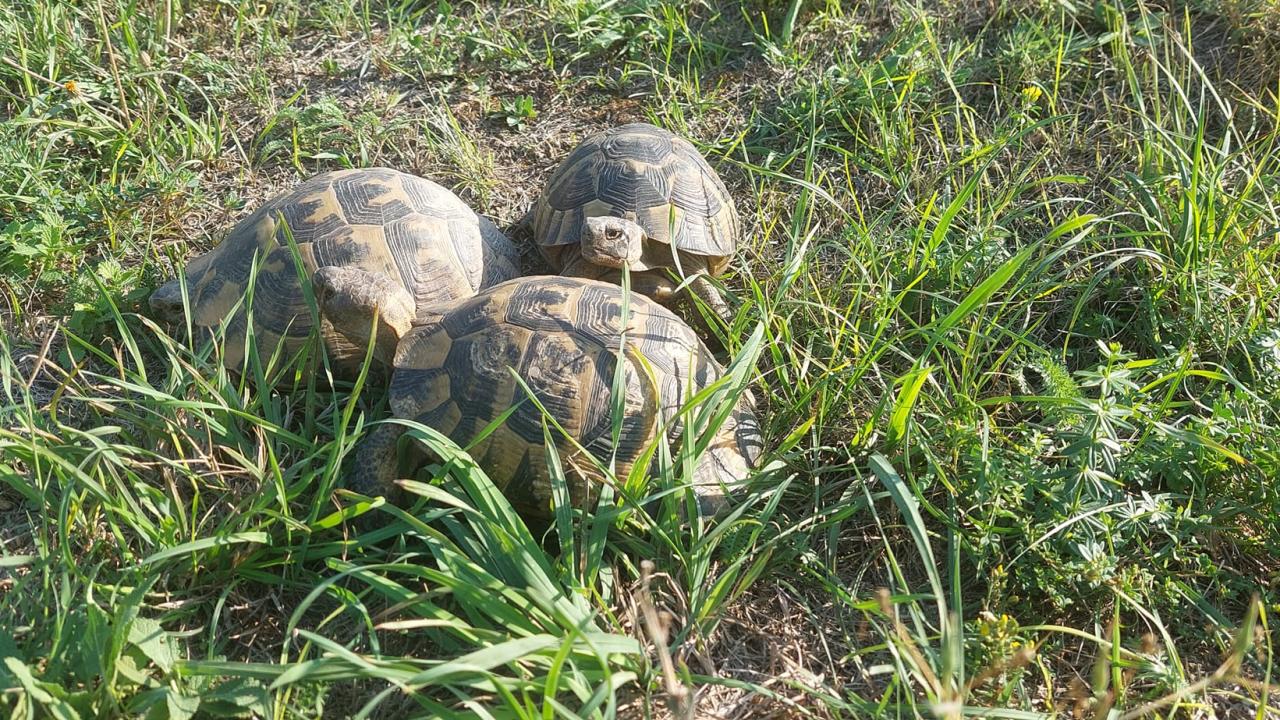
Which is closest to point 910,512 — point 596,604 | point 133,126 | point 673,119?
point 596,604

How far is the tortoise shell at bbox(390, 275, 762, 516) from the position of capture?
268 centimetres

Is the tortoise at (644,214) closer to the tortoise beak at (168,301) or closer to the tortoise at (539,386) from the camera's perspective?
the tortoise at (539,386)

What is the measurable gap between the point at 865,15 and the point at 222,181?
10.9ft

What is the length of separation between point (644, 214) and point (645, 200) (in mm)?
58

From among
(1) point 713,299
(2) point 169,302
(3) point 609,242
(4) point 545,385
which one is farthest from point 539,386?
(2) point 169,302

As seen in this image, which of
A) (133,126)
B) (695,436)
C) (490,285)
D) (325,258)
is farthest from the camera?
(133,126)

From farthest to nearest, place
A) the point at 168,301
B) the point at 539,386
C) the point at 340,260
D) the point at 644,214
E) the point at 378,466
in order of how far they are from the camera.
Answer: the point at 644,214
the point at 168,301
the point at 340,260
the point at 378,466
the point at 539,386

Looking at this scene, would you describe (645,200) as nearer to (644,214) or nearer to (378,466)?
(644,214)

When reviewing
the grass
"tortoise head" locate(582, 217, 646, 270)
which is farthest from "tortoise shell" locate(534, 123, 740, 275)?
the grass

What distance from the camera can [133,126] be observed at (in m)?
4.04

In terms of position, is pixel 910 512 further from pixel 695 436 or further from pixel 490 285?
pixel 490 285

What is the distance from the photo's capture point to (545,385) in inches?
105

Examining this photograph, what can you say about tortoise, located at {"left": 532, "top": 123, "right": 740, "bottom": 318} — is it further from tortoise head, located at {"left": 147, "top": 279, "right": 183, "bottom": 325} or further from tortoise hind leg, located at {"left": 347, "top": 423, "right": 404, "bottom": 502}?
tortoise head, located at {"left": 147, "top": 279, "right": 183, "bottom": 325}

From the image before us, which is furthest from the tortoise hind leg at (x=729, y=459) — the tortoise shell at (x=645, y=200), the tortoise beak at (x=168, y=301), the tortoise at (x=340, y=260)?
the tortoise beak at (x=168, y=301)
